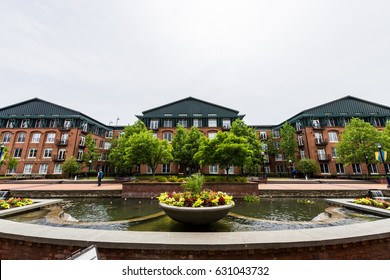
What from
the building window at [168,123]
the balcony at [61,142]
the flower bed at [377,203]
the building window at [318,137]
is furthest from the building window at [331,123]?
the balcony at [61,142]

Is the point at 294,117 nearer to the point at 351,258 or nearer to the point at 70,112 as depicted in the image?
the point at 351,258

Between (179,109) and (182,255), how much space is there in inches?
1446

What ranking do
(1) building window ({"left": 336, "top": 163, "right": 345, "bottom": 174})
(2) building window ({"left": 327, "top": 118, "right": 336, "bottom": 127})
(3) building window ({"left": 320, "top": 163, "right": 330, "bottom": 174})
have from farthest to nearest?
(2) building window ({"left": 327, "top": 118, "right": 336, "bottom": 127})
(3) building window ({"left": 320, "top": 163, "right": 330, "bottom": 174})
(1) building window ({"left": 336, "top": 163, "right": 345, "bottom": 174})

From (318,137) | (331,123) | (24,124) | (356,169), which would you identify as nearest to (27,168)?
(24,124)

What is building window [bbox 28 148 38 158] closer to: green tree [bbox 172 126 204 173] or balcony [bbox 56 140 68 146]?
balcony [bbox 56 140 68 146]

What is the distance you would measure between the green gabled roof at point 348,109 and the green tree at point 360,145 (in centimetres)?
947

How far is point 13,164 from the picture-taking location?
102ft

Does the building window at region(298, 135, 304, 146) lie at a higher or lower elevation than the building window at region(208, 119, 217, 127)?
lower

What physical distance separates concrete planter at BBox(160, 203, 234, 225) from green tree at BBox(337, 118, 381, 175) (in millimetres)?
28726

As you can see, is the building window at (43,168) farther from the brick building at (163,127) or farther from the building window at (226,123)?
the building window at (226,123)

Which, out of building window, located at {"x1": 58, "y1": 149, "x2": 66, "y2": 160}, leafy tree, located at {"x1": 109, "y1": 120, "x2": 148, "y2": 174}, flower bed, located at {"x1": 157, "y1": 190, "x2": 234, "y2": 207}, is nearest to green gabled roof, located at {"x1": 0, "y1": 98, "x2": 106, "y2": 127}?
building window, located at {"x1": 58, "y1": 149, "x2": 66, "y2": 160}

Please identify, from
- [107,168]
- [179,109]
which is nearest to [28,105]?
[107,168]

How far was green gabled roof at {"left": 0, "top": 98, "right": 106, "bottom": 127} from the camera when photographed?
118 ft

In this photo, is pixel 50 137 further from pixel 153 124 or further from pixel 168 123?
pixel 168 123
